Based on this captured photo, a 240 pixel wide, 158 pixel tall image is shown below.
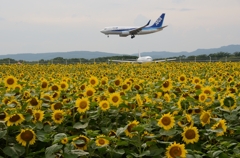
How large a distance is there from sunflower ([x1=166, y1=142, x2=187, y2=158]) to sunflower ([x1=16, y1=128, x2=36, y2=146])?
717 mm

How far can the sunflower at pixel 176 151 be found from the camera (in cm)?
191

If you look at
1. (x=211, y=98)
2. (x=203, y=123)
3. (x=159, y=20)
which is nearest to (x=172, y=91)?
Answer: (x=211, y=98)

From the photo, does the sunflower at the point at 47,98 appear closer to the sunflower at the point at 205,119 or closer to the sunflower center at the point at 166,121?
the sunflower center at the point at 166,121

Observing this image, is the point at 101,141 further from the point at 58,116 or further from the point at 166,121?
the point at 58,116

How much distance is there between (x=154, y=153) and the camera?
6.63ft

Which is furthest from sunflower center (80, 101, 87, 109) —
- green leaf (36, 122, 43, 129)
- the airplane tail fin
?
the airplane tail fin

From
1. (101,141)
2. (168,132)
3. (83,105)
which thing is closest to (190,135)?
(168,132)

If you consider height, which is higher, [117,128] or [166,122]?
[166,122]

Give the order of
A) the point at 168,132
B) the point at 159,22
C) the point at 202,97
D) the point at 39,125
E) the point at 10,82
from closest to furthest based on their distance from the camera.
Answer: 1. the point at 168,132
2. the point at 39,125
3. the point at 202,97
4. the point at 10,82
5. the point at 159,22

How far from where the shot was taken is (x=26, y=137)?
82.2 inches

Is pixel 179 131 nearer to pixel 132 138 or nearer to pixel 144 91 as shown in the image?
pixel 132 138

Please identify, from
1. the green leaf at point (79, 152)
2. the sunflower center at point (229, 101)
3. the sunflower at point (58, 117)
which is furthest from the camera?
the sunflower center at point (229, 101)

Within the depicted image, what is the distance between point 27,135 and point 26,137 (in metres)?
0.01

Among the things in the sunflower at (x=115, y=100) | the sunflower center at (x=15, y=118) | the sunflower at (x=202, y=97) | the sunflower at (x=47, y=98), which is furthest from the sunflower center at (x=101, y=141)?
the sunflower at (x=202, y=97)
